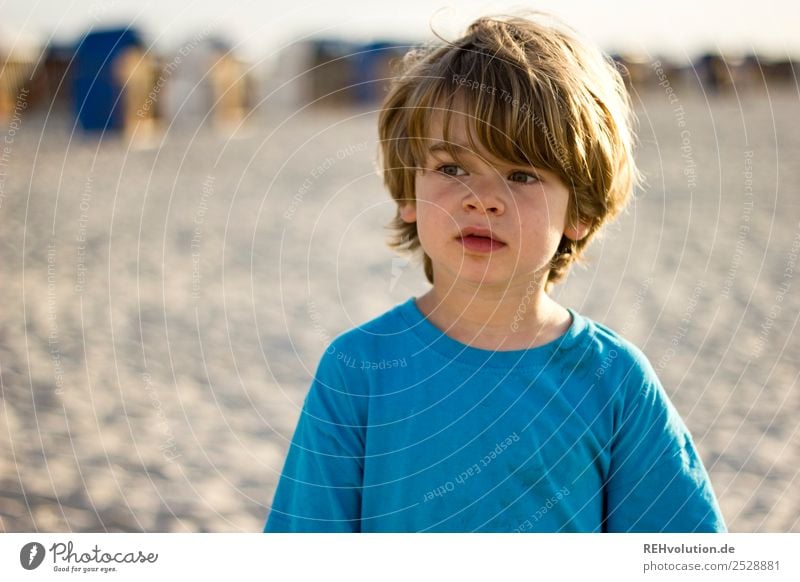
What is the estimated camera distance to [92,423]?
3.16 meters

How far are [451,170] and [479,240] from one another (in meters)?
0.13

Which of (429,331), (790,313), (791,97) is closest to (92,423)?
(429,331)

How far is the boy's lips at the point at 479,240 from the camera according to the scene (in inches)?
55.7

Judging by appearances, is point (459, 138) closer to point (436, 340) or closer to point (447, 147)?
point (447, 147)

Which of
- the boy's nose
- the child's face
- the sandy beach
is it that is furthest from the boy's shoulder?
the sandy beach

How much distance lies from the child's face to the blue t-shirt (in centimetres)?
13

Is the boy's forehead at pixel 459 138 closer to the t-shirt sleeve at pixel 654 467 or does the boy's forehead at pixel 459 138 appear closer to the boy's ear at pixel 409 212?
the boy's ear at pixel 409 212

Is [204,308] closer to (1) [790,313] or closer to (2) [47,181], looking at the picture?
(1) [790,313]

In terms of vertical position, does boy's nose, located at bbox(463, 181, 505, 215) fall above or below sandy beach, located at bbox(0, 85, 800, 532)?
above

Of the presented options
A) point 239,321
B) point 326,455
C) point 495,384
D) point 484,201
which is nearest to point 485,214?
point 484,201

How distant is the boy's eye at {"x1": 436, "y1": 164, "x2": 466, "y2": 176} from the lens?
1.46 metres
